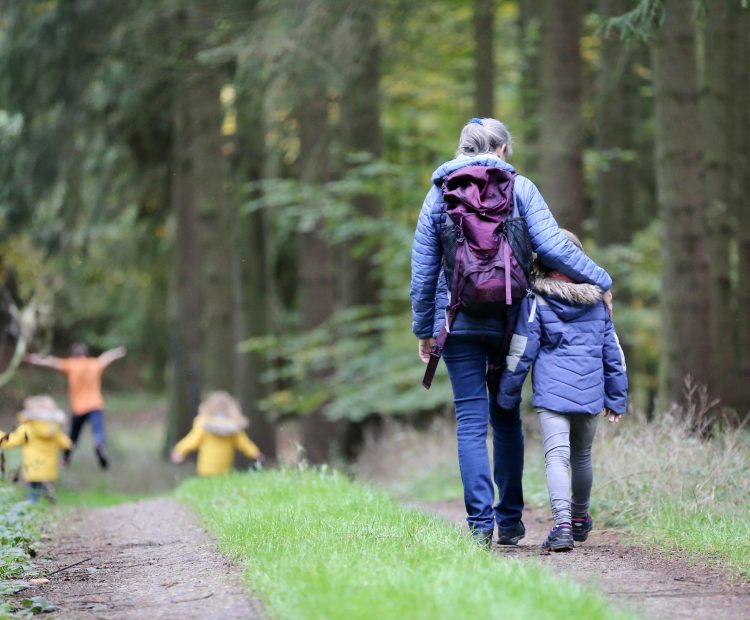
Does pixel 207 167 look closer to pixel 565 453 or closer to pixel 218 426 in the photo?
pixel 218 426

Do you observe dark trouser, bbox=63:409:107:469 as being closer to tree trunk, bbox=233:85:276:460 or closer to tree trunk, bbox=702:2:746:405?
tree trunk, bbox=233:85:276:460

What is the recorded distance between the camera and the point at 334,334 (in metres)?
18.9

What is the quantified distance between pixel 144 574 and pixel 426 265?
7.22 feet

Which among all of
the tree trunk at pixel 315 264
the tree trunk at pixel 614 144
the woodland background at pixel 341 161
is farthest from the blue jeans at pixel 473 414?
the tree trunk at pixel 315 264

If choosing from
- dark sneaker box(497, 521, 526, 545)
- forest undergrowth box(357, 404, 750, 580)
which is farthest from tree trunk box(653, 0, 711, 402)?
dark sneaker box(497, 521, 526, 545)

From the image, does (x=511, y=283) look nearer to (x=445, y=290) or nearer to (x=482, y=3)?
(x=445, y=290)

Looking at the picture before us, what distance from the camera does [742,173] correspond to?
15.7 m

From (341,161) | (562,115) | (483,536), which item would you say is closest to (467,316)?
(483,536)

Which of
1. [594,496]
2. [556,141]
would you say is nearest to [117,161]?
[556,141]

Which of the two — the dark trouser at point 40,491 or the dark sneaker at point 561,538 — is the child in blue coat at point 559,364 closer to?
the dark sneaker at point 561,538

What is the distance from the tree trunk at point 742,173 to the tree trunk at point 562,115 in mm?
3392

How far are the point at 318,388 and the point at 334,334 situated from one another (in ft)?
2.90

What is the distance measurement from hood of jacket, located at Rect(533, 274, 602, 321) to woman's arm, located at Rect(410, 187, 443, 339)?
608mm

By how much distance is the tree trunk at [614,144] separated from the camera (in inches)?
631
